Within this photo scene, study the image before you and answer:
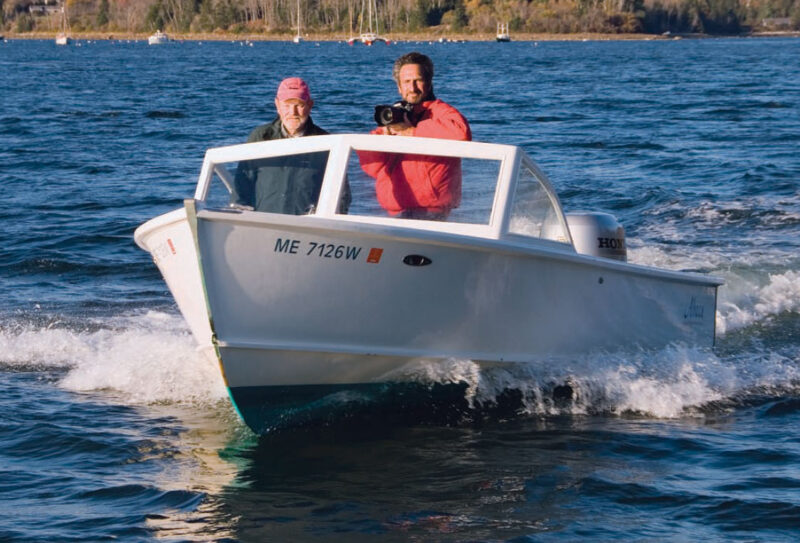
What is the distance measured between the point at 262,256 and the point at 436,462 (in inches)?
68.9

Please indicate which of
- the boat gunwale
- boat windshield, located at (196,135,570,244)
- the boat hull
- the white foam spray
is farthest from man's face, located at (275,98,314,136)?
the white foam spray

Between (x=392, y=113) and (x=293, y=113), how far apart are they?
74 cm

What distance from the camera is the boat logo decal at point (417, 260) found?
7602 millimetres

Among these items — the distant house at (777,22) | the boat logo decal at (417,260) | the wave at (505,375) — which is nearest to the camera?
the boat logo decal at (417,260)

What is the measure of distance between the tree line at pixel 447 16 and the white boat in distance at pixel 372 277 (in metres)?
149

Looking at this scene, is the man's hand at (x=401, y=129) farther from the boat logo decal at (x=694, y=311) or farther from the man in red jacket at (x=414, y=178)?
the boat logo decal at (x=694, y=311)

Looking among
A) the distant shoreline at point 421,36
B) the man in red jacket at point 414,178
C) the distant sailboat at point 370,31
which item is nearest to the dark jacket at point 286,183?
the man in red jacket at point 414,178

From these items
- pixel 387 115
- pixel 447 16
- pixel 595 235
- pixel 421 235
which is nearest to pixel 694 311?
pixel 595 235

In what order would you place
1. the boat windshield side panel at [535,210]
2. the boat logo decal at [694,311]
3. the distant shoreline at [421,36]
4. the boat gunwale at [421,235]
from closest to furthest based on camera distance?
the boat gunwale at [421,235], the boat windshield side panel at [535,210], the boat logo decal at [694,311], the distant shoreline at [421,36]

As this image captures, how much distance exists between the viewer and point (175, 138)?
91.2 feet

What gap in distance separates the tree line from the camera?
149462 mm

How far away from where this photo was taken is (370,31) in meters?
161

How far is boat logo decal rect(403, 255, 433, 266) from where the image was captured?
7.60 m

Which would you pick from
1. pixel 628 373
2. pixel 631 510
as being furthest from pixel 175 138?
pixel 631 510
